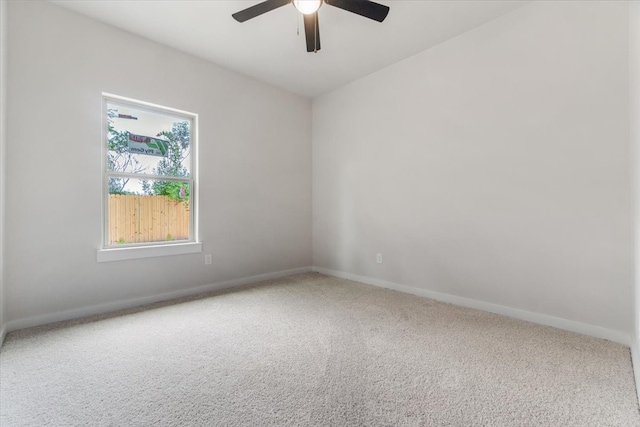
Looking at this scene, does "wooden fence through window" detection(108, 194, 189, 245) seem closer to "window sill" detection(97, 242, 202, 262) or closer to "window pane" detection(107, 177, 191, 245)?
"window pane" detection(107, 177, 191, 245)

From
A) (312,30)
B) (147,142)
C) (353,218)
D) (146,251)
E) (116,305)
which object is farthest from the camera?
(353,218)

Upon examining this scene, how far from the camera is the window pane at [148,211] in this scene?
9.17ft

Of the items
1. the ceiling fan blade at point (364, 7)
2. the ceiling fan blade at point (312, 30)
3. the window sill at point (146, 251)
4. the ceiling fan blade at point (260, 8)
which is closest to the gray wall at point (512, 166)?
the ceiling fan blade at point (364, 7)

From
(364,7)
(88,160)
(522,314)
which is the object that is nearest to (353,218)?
(522,314)

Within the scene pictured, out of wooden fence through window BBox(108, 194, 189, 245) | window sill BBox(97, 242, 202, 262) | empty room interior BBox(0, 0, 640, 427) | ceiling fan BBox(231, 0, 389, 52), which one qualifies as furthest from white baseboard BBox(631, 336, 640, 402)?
wooden fence through window BBox(108, 194, 189, 245)

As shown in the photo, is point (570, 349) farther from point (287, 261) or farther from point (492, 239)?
point (287, 261)

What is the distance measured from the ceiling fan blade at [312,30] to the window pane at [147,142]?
174 centimetres

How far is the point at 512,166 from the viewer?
2512 millimetres

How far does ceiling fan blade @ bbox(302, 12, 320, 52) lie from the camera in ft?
7.05

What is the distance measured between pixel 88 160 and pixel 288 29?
7.24 feet

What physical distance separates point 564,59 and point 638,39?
2.07 ft

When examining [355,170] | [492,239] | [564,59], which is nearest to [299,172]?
[355,170]

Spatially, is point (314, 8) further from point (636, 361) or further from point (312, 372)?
point (636, 361)

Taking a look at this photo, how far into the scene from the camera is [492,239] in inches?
104
